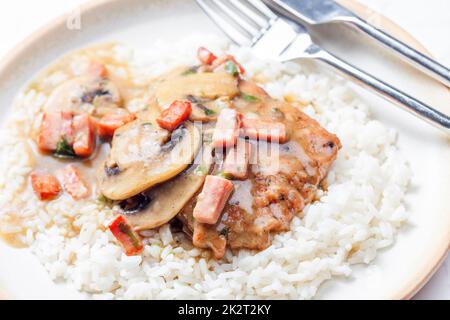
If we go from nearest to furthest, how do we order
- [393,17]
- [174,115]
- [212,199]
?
[212,199] → [174,115] → [393,17]

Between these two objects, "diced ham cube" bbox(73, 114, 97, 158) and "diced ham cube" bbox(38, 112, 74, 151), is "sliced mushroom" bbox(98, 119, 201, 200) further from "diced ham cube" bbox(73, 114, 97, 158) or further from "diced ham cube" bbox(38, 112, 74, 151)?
"diced ham cube" bbox(38, 112, 74, 151)

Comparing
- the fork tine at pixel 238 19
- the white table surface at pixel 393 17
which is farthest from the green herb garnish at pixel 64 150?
the fork tine at pixel 238 19

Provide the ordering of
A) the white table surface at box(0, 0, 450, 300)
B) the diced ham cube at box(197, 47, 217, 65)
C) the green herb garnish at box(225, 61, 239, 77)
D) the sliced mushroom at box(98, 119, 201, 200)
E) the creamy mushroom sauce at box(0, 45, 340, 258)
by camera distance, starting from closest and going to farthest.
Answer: the creamy mushroom sauce at box(0, 45, 340, 258)
the sliced mushroom at box(98, 119, 201, 200)
the green herb garnish at box(225, 61, 239, 77)
the diced ham cube at box(197, 47, 217, 65)
the white table surface at box(0, 0, 450, 300)

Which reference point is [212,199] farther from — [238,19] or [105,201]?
[238,19]

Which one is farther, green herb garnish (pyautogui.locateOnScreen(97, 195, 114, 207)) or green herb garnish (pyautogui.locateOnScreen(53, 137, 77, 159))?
green herb garnish (pyautogui.locateOnScreen(53, 137, 77, 159))

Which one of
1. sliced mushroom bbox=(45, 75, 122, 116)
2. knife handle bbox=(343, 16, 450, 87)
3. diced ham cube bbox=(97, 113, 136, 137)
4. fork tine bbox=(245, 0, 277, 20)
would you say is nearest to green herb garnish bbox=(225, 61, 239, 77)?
fork tine bbox=(245, 0, 277, 20)

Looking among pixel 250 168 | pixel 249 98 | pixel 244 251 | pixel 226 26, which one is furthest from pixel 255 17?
pixel 244 251
